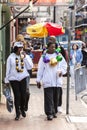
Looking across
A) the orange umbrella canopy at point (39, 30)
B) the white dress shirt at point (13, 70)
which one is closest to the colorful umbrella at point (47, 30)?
the orange umbrella canopy at point (39, 30)

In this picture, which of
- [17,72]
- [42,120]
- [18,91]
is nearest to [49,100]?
[42,120]

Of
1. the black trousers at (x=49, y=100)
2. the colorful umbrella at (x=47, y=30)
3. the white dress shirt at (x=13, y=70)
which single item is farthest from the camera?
the colorful umbrella at (x=47, y=30)

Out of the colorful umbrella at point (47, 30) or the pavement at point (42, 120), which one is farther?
the colorful umbrella at point (47, 30)

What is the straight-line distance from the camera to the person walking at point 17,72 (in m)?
11.1

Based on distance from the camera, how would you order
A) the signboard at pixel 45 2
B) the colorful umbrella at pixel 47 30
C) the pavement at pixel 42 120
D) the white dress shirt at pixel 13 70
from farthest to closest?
1. the colorful umbrella at pixel 47 30
2. the signboard at pixel 45 2
3. the white dress shirt at pixel 13 70
4. the pavement at pixel 42 120

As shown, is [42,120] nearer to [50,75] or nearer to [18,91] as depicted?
[18,91]

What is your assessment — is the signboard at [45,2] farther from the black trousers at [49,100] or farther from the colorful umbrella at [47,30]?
the colorful umbrella at [47,30]

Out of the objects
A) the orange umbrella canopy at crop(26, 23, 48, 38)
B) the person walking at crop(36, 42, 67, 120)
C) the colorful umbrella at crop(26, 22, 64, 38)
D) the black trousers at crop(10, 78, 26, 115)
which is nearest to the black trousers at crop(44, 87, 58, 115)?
the person walking at crop(36, 42, 67, 120)

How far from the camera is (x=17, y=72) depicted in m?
11.1

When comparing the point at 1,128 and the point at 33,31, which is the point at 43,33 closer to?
the point at 33,31

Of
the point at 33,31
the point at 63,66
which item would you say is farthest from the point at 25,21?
the point at 63,66

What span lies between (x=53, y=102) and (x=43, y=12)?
109 ft

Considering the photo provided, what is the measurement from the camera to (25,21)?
47594 millimetres

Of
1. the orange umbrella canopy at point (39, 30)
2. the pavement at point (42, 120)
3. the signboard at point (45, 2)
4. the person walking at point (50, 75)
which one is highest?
the signboard at point (45, 2)
